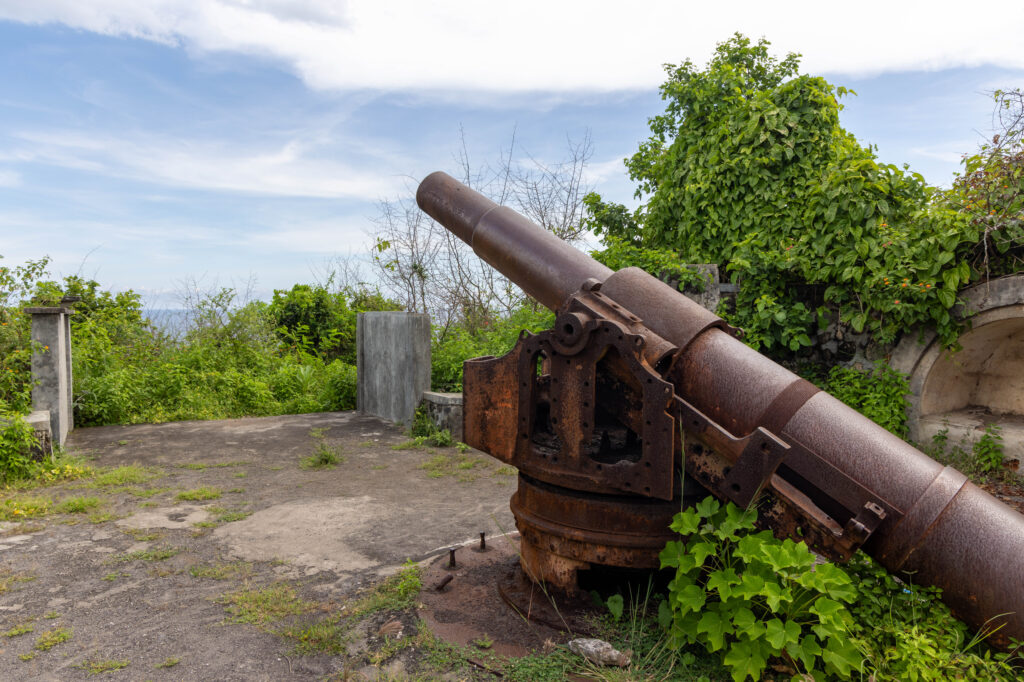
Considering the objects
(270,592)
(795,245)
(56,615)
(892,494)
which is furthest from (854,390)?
(56,615)

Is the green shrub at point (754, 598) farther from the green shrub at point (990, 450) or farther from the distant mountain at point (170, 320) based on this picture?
the distant mountain at point (170, 320)

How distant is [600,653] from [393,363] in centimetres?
671

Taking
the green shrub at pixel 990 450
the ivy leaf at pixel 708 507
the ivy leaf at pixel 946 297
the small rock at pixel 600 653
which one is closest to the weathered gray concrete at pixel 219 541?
the small rock at pixel 600 653

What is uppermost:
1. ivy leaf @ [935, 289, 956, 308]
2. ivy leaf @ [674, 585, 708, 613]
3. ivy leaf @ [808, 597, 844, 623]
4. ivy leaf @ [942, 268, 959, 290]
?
ivy leaf @ [942, 268, 959, 290]

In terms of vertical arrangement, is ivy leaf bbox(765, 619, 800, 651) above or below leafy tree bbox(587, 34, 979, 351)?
below

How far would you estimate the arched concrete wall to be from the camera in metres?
A: 5.77

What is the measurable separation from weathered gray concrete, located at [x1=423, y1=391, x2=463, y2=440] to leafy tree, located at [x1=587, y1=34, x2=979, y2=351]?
129 inches

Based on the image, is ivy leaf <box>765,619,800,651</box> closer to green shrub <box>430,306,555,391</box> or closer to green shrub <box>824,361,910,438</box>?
green shrub <box>824,361,910,438</box>

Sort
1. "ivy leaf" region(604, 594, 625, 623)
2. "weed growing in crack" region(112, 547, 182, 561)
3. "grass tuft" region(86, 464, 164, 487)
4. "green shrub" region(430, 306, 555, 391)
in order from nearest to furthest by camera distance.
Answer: "ivy leaf" region(604, 594, 625, 623)
"weed growing in crack" region(112, 547, 182, 561)
"grass tuft" region(86, 464, 164, 487)
"green shrub" region(430, 306, 555, 391)

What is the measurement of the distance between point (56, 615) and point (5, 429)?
3383 millimetres

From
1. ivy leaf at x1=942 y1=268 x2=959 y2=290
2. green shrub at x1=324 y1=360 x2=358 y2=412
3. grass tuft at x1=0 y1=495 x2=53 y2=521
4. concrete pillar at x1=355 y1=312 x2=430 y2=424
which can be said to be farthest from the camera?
green shrub at x1=324 y1=360 x2=358 y2=412

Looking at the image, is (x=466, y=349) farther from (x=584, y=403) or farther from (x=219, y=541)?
(x=584, y=403)

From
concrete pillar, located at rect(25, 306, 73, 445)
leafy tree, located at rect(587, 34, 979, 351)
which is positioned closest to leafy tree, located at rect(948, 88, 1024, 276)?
leafy tree, located at rect(587, 34, 979, 351)

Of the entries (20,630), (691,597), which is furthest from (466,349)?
(691,597)
